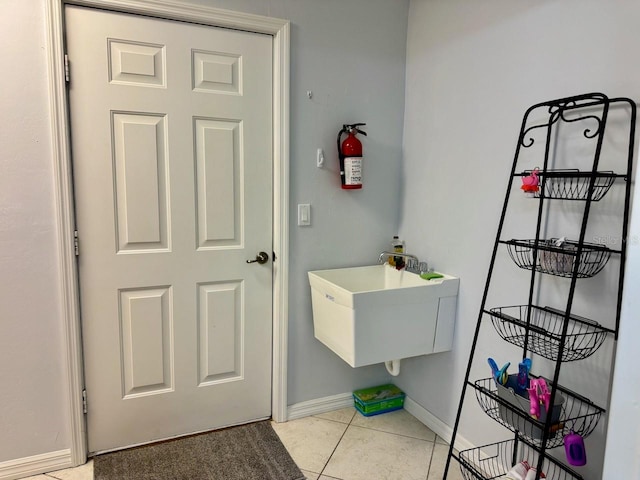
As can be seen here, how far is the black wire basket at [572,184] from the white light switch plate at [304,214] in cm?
112

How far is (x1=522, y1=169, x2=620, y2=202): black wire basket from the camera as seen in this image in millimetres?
1550

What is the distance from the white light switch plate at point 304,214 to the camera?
8.01 ft

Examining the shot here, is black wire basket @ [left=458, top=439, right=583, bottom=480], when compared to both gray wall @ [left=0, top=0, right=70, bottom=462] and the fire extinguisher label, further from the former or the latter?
gray wall @ [left=0, top=0, right=70, bottom=462]

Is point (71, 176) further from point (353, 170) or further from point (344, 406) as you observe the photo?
point (344, 406)

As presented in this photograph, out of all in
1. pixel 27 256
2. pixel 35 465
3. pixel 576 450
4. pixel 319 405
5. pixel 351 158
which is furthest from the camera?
pixel 319 405

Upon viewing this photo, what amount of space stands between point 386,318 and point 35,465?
1751mm

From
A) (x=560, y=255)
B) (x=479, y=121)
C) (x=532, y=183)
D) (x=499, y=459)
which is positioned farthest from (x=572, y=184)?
(x=499, y=459)

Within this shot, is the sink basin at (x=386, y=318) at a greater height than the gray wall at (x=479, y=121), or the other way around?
the gray wall at (x=479, y=121)

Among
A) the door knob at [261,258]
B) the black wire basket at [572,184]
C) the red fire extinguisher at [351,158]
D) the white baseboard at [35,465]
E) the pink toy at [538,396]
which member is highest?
the red fire extinguisher at [351,158]

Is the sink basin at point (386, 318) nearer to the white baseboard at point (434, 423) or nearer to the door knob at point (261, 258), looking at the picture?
the door knob at point (261, 258)

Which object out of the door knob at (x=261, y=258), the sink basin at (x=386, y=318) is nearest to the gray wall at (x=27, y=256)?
the door knob at (x=261, y=258)

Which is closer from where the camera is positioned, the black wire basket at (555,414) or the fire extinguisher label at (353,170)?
the black wire basket at (555,414)

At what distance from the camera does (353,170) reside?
242cm

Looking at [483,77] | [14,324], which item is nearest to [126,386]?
[14,324]
